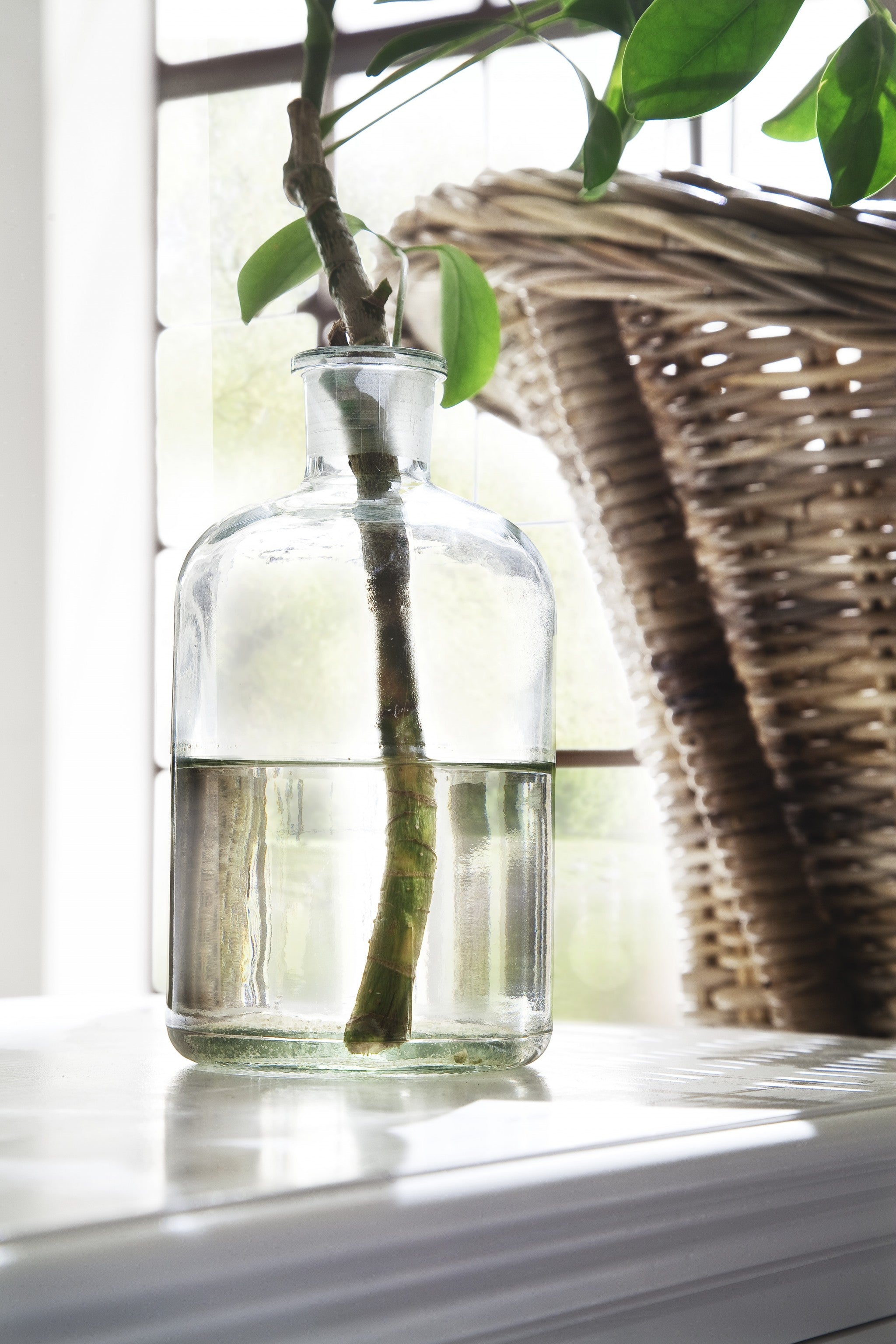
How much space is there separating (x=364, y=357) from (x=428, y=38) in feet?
0.37

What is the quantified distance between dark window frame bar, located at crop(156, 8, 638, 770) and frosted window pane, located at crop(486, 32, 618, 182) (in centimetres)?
6

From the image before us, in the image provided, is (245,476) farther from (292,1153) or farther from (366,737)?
(292,1153)

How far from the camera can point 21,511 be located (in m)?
1.61

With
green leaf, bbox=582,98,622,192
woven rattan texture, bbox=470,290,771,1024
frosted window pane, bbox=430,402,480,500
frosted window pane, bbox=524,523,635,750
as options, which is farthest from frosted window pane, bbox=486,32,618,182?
green leaf, bbox=582,98,622,192

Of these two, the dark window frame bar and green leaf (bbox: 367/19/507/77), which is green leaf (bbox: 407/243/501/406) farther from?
the dark window frame bar

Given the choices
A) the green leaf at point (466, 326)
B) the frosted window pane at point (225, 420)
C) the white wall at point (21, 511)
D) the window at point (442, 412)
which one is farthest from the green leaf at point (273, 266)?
the white wall at point (21, 511)

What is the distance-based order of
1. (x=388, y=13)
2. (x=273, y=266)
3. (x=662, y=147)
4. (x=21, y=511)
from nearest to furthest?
(x=273, y=266), (x=662, y=147), (x=388, y=13), (x=21, y=511)

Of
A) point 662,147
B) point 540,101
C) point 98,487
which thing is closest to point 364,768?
point 662,147

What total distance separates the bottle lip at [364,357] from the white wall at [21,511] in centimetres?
131

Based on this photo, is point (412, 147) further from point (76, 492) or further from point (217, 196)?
point (76, 492)

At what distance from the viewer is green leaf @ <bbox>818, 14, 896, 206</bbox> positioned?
38cm

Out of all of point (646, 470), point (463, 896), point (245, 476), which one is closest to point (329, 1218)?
point (463, 896)

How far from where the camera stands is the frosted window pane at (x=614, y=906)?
1.27 metres

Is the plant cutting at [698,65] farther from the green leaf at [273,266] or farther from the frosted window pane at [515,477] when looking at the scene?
the frosted window pane at [515,477]
